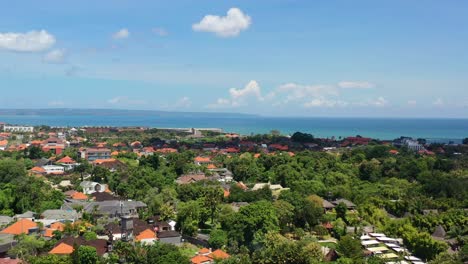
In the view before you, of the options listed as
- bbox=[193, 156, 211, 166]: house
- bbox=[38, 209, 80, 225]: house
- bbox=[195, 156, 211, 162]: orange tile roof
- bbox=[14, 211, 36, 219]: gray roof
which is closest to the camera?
bbox=[38, 209, 80, 225]: house

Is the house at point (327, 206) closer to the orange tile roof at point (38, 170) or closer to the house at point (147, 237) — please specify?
the house at point (147, 237)

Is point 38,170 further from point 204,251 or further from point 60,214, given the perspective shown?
point 204,251

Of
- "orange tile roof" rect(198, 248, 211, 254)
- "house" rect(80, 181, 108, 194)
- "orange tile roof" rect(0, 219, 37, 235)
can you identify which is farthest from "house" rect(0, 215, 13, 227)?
"orange tile roof" rect(198, 248, 211, 254)

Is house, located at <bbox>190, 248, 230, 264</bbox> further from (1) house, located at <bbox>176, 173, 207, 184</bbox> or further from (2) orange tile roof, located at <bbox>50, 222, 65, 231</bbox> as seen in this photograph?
(1) house, located at <bbox>176, 173, 207, 184</bbox>

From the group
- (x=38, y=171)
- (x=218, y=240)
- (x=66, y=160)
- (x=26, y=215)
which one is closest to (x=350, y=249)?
(x=218, y=240)

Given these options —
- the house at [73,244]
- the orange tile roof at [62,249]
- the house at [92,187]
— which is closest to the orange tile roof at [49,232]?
the house at [73,244]

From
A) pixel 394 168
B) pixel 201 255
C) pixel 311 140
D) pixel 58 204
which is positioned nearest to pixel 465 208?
pixel 394 168

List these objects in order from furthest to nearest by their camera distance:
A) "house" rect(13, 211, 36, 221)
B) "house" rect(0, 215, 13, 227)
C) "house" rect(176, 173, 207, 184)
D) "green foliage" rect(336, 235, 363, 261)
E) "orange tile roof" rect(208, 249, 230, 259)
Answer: "house" rect(176, 173, 207, 184)
"house" rect(13, 211, 36, 221)
"house" rect(0, 215, 13, 227)
"green foliage" rect(336, 235, 363, 261)
"orange tile roof" rect(208, 249, 230, 259)
